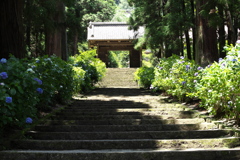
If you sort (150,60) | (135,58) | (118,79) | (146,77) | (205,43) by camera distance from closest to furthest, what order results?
1. (205,43)
2. (146,77)
3. (118,79)
4. (150,60)
5. (135,58)

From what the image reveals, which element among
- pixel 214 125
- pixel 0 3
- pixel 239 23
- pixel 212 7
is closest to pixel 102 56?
pixel 239 23

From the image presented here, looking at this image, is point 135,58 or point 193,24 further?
point 135,58

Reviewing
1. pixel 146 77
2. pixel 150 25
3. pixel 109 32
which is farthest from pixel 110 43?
pixel 146 77

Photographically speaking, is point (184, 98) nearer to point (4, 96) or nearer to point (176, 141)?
point (176, 141)

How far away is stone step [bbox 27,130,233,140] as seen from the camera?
440cm

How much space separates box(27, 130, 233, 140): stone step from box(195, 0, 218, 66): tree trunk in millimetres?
4963

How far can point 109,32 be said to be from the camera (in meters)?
28.4

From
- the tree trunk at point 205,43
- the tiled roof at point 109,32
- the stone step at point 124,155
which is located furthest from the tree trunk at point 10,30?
the tiled roof at point 109,32

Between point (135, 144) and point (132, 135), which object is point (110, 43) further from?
point (135, 144)

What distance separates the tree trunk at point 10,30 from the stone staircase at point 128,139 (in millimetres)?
1643

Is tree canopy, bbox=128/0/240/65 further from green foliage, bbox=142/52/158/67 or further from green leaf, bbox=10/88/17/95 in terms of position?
green leaf, bbox=10/88/17/95

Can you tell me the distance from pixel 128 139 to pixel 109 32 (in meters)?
24.6

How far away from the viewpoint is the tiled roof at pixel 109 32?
26641 millimetres

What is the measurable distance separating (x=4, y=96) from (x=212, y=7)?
651 cm
